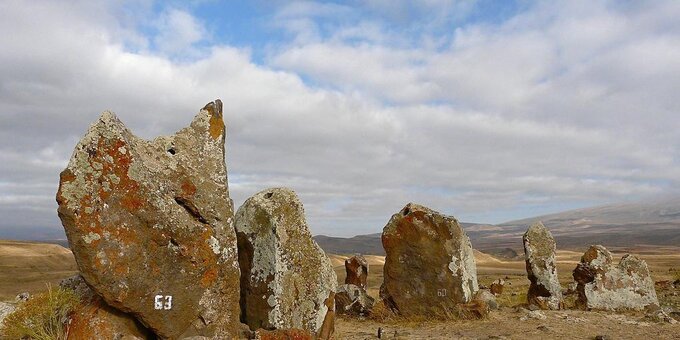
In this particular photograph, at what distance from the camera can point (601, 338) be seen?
12344mm

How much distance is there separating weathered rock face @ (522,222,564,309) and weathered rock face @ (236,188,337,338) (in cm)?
1034

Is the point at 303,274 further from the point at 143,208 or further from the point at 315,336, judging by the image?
the point at 143,208

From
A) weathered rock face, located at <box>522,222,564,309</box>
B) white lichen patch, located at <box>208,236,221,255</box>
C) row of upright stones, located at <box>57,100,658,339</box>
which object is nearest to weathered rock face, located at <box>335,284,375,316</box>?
row of upright stones, located at <box>57,100,658,339</box>

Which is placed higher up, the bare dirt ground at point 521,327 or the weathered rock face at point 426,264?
the weathered rock face at point 426,264

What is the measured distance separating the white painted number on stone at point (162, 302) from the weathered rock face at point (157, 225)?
0.6 inches

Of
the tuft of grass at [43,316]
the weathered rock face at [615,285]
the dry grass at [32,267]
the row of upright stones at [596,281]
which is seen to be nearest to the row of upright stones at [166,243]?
the tuft of grass at [43,316]

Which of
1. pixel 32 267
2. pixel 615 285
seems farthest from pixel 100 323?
pixel 32 267

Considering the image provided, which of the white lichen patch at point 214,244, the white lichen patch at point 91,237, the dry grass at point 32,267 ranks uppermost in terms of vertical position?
the white lichen patch at point 91,237

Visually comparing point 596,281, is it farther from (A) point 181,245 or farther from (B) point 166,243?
(B) point 166,243

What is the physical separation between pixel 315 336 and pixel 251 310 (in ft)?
4.64

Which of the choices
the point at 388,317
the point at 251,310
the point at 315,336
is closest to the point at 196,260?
the point at 251,310

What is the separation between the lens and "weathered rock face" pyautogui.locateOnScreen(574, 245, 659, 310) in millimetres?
17672

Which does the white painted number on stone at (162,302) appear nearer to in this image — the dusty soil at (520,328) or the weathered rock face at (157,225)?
the weathered rock face at (157,225)

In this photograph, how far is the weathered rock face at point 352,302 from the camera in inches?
667
